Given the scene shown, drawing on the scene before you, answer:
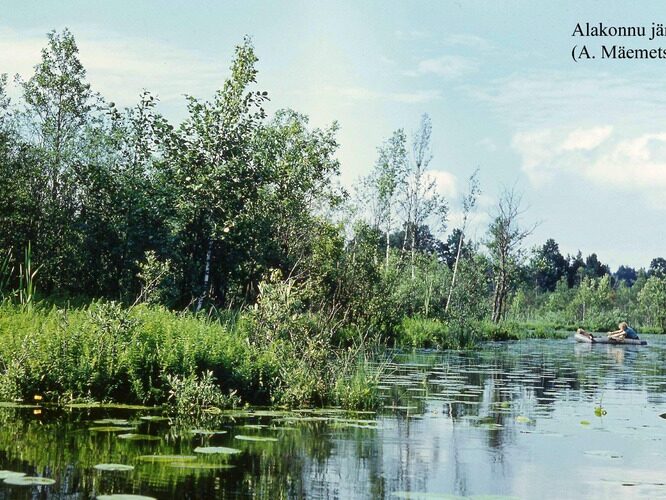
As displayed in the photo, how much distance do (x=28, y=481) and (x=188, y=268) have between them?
14987 millimetres

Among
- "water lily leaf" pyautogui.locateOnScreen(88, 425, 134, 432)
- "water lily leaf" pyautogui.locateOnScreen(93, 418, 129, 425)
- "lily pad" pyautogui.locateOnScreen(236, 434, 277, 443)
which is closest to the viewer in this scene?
"lily pad" pyautogui.locateOnScreen(236, 434, 277, 443)

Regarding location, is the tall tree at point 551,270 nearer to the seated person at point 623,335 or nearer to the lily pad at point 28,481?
the seated person at point 623,335

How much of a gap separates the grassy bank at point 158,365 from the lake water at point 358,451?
1.56 ft

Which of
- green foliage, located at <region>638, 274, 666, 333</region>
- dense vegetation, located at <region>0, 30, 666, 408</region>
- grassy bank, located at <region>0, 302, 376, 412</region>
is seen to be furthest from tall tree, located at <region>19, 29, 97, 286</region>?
green foliage, located at <region>638, 274, 666, 333</region>

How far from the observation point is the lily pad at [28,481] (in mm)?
5562

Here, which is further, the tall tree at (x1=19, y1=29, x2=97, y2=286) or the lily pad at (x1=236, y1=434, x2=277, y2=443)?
the tall tree at (x1=19, y1=29, x2=97, y2=286)

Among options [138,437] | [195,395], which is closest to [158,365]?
[195,395]

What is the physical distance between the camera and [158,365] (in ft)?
33.0

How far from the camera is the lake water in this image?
5961 millimetres

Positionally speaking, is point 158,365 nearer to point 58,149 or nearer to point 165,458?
point 165,458

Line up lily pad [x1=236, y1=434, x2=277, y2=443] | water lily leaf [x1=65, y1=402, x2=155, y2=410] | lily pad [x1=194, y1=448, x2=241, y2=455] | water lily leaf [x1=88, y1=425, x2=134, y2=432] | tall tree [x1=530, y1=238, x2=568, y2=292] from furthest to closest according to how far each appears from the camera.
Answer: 1. tall tree [x1=530, y1=238, x2=568, y2=292]
2. water lily leaf [x1=65, y1=402, x2=155, y2=410]
3. water lily leaf [x1=88, y1=425, x2=134, y2=432]
4. lily pad [x1=236, y1=434, x2=277, y2=443]
5. lily pad [x1=194, y1=448, x2=241, y2=455]

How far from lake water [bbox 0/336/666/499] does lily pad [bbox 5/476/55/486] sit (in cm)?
3

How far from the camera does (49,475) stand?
593 cm

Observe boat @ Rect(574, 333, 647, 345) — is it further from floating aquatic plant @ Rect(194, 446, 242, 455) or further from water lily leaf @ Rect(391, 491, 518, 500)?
water lily leaf @ Rect(391, 491, 518, 500)
